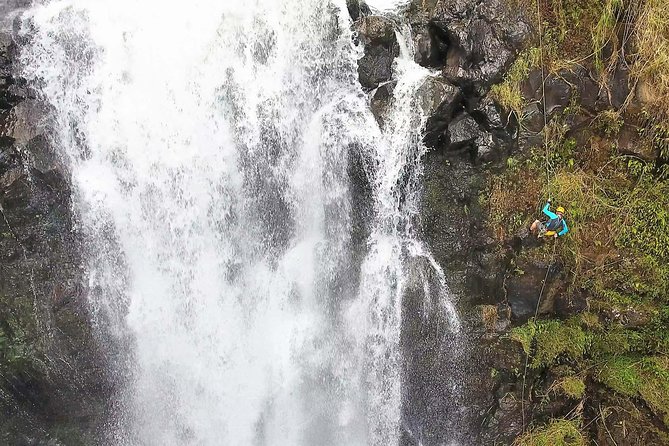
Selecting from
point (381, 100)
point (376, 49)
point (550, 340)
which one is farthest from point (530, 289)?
point (376, 49)

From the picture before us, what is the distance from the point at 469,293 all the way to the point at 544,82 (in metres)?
3.07

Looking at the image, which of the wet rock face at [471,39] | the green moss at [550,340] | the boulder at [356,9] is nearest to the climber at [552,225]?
the green moss at [550,340]

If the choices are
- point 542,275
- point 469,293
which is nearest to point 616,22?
point 542,275

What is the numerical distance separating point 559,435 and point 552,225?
2.99m

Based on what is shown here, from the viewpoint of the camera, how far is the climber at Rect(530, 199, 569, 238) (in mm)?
6504

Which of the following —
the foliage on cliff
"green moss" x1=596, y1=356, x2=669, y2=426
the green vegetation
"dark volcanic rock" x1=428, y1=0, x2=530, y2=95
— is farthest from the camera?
the green vegetation

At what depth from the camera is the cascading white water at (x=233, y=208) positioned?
718 centimetres

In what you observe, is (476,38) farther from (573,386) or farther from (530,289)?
(573,386)

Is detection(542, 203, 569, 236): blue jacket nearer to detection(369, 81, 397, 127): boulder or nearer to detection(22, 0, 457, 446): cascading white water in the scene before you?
detection(22, 0, 457, 446): cascading white water

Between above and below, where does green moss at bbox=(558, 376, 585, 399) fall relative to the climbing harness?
below

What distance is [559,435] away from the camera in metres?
7.10

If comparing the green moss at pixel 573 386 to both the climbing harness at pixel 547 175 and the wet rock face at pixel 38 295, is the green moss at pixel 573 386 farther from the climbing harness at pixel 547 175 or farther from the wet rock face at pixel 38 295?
the wet rock face at pixel 38 295

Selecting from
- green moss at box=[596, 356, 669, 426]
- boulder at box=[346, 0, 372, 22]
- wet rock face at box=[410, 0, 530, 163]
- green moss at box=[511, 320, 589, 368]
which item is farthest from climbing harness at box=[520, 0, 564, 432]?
boulder at box=[346, 0, 372, 22]

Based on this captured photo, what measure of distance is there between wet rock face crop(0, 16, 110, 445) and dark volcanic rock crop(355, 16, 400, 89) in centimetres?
459
